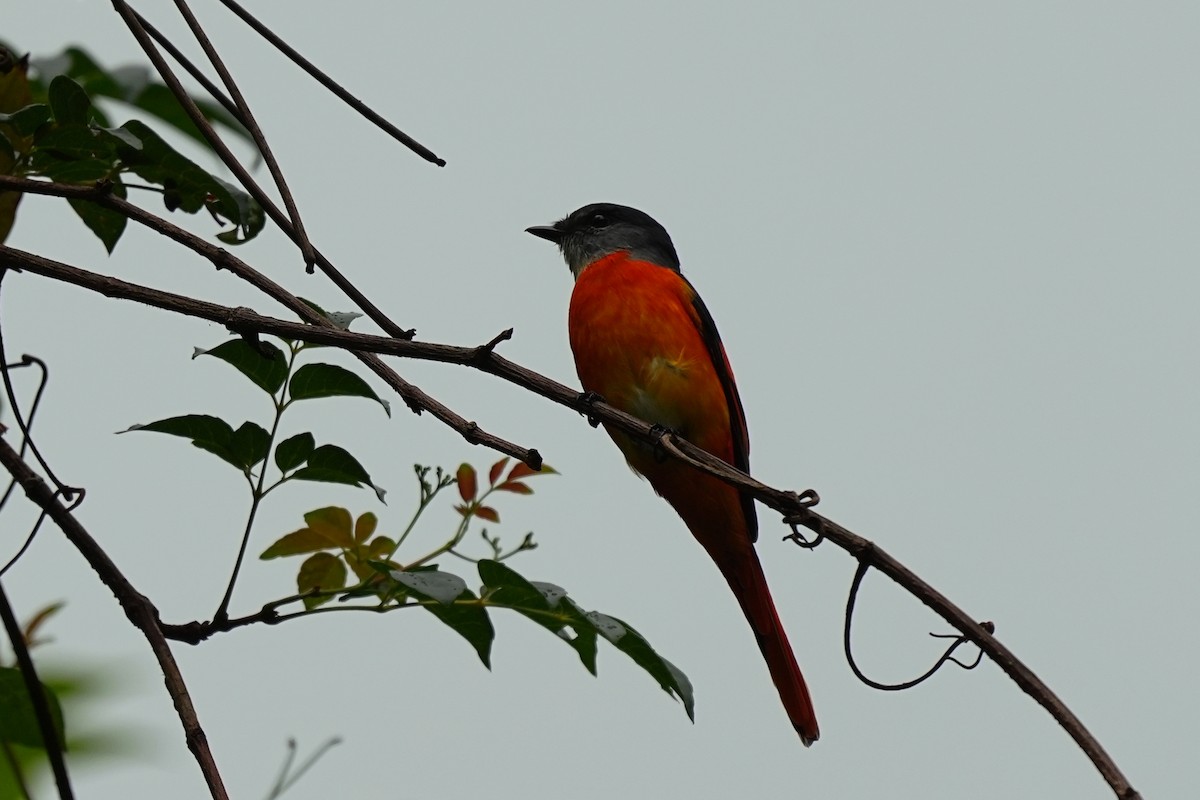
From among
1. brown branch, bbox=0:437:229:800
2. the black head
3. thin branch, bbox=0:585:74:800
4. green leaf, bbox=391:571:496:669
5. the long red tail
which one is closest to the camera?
thin branch, bbox=0:585:74:800

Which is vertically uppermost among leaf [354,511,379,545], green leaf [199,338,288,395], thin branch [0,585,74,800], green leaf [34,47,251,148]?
green leaf [34,47,251,148]

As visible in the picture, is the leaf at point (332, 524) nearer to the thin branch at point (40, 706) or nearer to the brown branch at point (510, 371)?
the brown branch at point (510, 371)

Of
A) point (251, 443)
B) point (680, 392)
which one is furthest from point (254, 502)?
point (680, 392)

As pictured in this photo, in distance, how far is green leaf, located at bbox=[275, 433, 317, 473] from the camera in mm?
2367

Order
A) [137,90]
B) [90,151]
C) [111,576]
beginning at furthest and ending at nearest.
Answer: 1. [137,90]
2. [90,151]
3. [111,576]

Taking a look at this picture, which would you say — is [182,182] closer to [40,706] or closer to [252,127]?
[252,127]

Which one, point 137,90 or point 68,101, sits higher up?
point 137,90

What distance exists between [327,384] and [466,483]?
0.54 m

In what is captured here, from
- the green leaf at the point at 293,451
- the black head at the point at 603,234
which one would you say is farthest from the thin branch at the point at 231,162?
the black head at the point at 603,234

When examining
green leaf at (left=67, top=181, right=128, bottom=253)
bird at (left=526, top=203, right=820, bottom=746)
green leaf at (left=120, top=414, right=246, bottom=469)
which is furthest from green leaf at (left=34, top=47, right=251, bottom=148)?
bird at (left=526, top=203, right=820, bottom=746)

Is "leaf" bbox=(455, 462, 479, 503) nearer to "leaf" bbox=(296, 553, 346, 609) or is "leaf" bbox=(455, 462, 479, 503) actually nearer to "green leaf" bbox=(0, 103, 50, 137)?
"leaf" bbox=(296, 553, 346, 609)

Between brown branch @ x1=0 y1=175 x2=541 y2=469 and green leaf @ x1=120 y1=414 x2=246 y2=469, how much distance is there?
372 mm

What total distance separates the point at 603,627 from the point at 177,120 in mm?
1616

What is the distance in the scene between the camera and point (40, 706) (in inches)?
58.9
